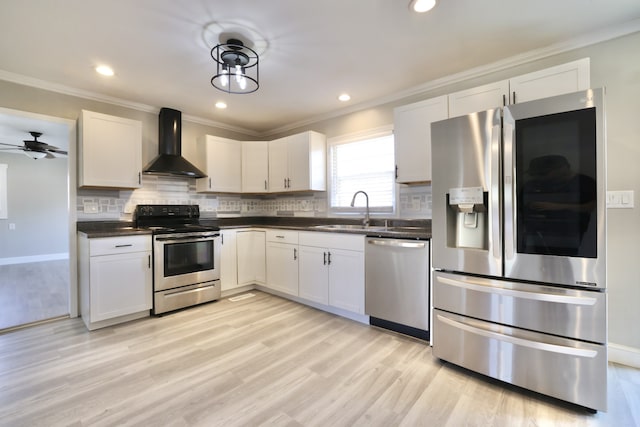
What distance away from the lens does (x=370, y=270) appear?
261 centimetres

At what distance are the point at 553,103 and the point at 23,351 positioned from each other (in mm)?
4086

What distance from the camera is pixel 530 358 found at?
1.64m

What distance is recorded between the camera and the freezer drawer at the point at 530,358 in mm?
1493

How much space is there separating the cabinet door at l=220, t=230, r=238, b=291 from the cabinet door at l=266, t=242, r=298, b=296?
0.43 m

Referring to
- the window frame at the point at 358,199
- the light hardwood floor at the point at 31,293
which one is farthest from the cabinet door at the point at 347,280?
the light hardwood floor at the point at 31,293

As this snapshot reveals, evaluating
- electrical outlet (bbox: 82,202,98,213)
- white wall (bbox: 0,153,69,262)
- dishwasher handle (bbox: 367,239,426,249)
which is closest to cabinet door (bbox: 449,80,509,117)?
dishwasher handle (bbox: 367,239,426,249)

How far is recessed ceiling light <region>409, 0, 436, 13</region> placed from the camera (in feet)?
5.65

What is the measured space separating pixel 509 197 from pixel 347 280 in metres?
1.60

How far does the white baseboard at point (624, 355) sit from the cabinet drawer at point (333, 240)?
194cm

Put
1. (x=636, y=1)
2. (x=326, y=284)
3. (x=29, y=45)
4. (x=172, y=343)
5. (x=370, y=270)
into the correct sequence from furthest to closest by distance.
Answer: (x=326, y=284) → (x=370, y=270) → (x=172, y=343) → (x=29, y=45) → (x=636, y=1)

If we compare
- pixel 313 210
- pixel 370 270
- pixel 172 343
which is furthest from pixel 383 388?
pixel 313 210

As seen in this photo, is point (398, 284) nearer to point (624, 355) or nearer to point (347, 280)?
point (347, 280)

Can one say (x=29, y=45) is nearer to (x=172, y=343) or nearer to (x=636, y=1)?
(x=172, y=343)

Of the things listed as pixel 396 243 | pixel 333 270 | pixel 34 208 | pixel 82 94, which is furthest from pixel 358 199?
pixel 34 208
